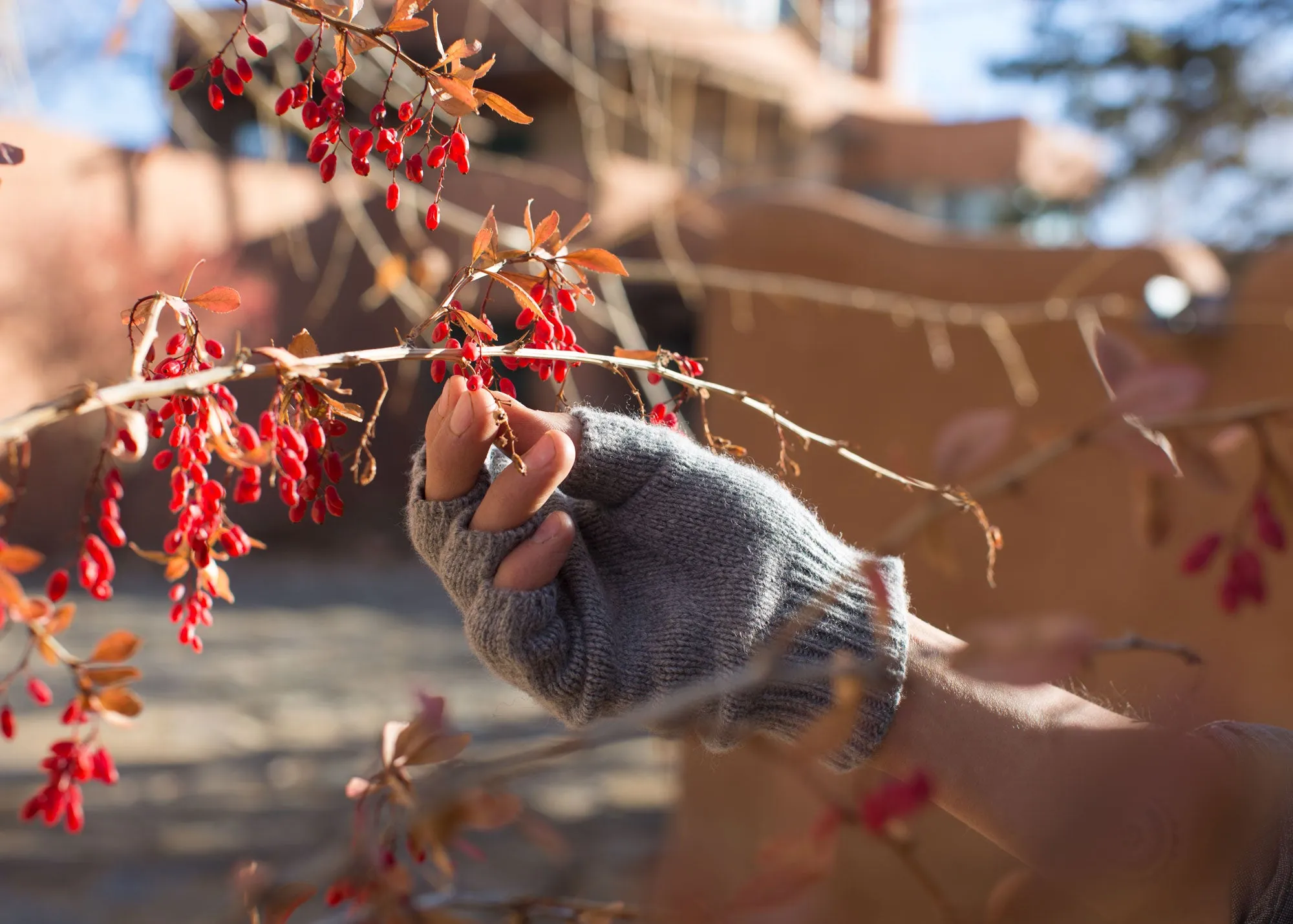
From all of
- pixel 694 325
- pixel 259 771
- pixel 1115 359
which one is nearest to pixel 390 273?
pixel 1115 359

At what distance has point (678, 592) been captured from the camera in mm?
1029

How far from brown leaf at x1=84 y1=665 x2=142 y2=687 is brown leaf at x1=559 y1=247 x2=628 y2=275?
0.38 m

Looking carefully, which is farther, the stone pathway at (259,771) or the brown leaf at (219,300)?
the stone pathway at (259,771)

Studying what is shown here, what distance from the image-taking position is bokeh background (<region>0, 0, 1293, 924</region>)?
2.45 m

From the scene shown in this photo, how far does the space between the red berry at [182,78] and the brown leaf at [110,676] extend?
1.41 feet

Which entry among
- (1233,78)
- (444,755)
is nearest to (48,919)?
(444,755)

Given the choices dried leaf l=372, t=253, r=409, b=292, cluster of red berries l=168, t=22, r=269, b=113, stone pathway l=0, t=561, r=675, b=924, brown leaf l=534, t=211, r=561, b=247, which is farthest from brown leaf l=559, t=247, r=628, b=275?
stone pathway l=0, t=561, r=675, b=924

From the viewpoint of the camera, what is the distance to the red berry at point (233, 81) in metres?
0.77

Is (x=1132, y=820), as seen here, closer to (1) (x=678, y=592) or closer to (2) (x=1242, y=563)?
(2) (x=1242, y=563)

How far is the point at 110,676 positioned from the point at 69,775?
0.19 m

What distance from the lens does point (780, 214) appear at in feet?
10.1

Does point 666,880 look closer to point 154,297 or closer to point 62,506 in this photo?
point 154,297

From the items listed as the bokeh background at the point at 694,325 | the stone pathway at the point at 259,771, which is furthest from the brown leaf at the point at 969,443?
the stone pathway at the point at 259,771

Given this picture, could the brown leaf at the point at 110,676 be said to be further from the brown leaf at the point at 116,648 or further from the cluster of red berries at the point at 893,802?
the cluster of red berries at the point at 893,802
